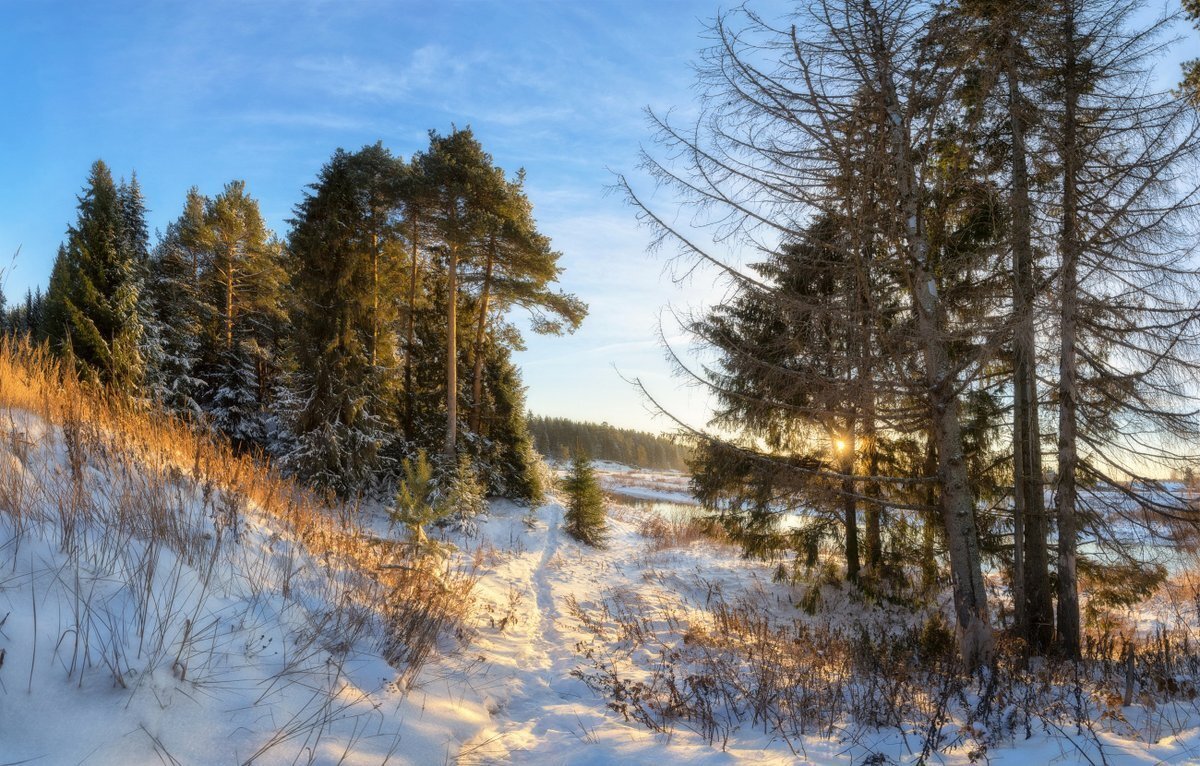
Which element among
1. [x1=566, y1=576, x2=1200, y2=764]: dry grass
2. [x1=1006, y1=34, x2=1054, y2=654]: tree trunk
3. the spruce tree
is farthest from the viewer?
the spruce tree

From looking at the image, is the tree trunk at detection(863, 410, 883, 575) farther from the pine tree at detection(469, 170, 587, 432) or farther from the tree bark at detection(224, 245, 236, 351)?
the tree bark at detection(224, 245, 236, 351)

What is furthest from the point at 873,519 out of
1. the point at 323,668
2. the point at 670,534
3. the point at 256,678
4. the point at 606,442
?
the point at 606,442

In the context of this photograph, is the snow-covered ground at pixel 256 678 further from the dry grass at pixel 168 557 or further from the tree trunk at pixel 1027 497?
the tree trunk at pixel 1027 497

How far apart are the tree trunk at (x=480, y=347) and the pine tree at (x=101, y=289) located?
10.0 m

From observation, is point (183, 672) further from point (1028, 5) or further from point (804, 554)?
point (804, 554)

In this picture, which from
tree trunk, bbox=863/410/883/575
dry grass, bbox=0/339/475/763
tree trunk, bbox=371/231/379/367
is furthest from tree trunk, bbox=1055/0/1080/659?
tree trunk, bbox=371/231/379/367

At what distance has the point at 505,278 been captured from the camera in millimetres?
17734

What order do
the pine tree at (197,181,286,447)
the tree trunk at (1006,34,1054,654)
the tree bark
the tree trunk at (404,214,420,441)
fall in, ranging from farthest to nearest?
the tree bark
the pine tree at (197,181,286,447)
the tree trunk at (404,214,420,441)
the tree trunk at (1006,34,1054,654)

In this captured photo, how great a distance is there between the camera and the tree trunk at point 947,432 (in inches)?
214

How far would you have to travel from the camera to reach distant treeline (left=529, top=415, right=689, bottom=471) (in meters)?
97.5

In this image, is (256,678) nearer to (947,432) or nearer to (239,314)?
(947,432)

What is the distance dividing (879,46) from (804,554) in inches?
358

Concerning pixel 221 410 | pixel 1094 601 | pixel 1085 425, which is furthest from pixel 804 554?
pixel 221 410

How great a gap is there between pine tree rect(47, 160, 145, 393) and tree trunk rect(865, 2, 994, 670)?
2028 cm
